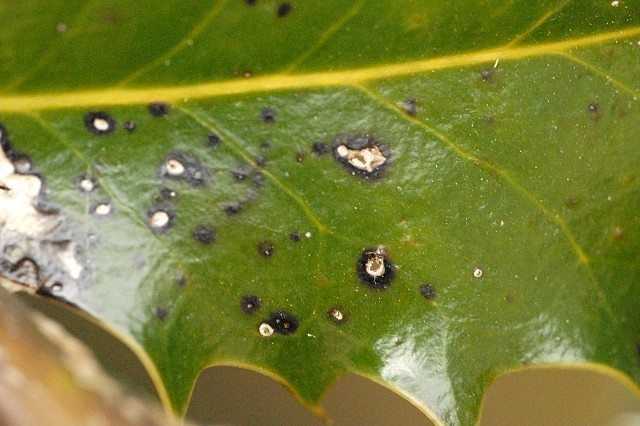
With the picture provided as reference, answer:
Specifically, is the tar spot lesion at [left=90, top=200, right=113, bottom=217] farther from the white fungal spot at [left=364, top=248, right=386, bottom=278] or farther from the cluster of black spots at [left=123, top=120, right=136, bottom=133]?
the white fungal spot at [left=364, top=248, right=386, bottom=278]

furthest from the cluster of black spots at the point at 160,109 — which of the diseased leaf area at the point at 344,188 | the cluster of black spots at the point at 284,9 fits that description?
the cluster of black spots at the point at 284,9

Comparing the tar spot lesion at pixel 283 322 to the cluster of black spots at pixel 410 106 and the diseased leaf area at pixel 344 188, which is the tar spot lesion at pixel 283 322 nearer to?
the diseased leaf area at pixel 344 188

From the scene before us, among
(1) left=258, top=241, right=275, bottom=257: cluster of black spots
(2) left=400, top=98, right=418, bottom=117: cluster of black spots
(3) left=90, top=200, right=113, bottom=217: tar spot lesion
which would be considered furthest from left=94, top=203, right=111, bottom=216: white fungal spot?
(2) left=400, top=98, right=418, bottom=117: cluster of black spots

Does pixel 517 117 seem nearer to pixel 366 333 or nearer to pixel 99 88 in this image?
pixel 366 333

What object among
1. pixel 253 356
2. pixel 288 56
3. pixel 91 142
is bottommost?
pixel 253 356

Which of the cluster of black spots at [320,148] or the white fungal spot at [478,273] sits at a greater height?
the cluster of black spots at [320,148]

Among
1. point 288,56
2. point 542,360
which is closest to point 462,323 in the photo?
point 542,360
